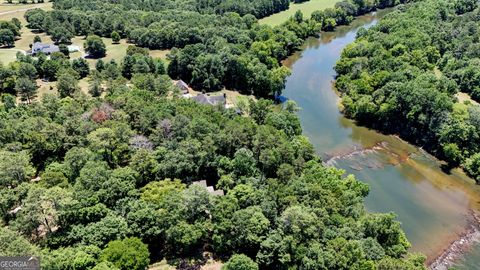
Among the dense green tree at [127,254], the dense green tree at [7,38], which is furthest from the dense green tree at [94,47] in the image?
the dense green tree at [127,254]

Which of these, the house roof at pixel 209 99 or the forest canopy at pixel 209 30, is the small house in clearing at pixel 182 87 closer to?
the forest canopy at pixel 209 30

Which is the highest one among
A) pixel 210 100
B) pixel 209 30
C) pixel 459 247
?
pixel 209 30

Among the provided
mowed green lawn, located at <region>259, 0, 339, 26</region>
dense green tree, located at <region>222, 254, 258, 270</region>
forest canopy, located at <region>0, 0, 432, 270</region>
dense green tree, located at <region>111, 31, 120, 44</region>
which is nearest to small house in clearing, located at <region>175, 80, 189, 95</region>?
forest canopy, located at <region>0, 0, 432, 270</region>

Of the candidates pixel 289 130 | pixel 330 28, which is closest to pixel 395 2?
pixel 330 28

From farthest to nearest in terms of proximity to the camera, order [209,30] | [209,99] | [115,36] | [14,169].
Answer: [115,36] → [209,30] → [209,99] → [14,169]

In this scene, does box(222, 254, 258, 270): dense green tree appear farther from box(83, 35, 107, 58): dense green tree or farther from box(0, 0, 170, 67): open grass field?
box(83, 35, 107, 58): dense green tree

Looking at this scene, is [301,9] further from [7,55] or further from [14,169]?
[14,169]

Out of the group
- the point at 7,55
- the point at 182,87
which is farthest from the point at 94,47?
the point at 182,87
